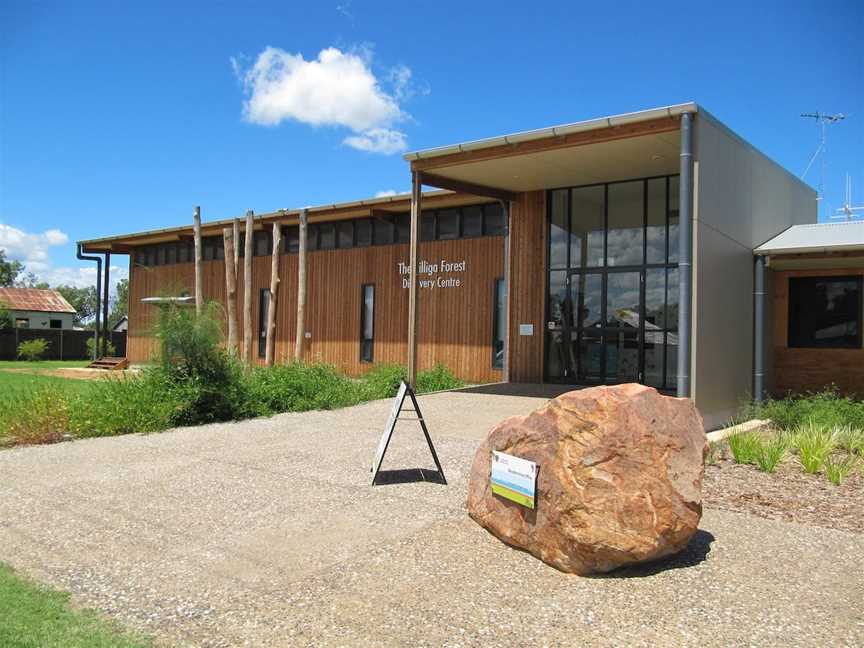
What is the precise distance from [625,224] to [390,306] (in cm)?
698

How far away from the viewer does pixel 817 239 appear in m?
13.7

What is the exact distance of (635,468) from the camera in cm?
470

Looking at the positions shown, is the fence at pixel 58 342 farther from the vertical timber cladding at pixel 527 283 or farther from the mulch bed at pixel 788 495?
the mulch bed at pixel 788 495

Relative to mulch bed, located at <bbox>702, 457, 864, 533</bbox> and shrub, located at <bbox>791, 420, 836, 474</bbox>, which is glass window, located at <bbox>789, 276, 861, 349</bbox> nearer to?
shrub, located at <bbox>791, 420, 836, 474</bbox>

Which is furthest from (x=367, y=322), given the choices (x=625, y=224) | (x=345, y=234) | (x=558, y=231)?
(x=625, y=224)

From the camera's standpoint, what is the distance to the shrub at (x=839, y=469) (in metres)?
7.30

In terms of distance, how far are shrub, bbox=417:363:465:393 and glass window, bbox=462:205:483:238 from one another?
351cm

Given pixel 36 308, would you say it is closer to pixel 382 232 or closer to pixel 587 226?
pixel 382 232

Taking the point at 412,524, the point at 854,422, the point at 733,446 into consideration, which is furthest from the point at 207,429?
the point at 854,422

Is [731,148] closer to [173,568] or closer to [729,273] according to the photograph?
[729,273]

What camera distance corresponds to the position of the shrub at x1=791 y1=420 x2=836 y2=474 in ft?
25.5

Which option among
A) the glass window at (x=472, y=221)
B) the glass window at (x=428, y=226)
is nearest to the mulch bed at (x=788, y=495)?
the glass window at (x=472, y=221)

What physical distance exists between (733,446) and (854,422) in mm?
3452

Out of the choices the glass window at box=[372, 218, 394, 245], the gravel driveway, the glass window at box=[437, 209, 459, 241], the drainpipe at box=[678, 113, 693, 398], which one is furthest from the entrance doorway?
the gravel driveway
